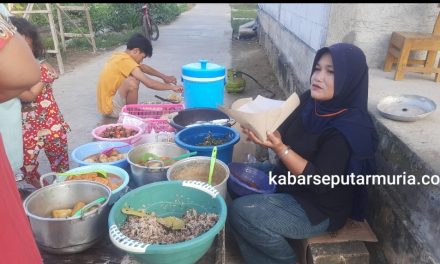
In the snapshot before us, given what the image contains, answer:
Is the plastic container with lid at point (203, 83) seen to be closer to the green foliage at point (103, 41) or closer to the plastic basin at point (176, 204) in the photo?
the plastic basin at point (176, 204)

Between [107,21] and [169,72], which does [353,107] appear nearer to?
[169,72]

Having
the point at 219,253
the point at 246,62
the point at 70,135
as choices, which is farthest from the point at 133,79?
the point at 246,62

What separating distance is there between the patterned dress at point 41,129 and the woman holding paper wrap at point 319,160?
76.3 inches

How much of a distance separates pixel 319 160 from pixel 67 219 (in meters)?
1.40

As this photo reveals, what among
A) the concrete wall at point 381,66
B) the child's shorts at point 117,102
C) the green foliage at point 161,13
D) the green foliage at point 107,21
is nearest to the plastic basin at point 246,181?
the concrete wall at point 381,66

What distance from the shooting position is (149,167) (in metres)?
1.98

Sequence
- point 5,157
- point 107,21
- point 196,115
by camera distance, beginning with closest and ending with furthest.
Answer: point 5,157
point 196,115
point 107,21

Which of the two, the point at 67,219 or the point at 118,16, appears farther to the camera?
the point at 118,16

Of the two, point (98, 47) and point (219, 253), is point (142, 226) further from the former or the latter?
point (98, 47)

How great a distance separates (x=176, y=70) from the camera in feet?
26.2

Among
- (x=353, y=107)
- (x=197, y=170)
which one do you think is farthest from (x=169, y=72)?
(x=353, y=107)

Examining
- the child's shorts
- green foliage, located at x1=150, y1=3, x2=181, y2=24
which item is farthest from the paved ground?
green foliage, located at x1=150, y1=3, x2=181, y2=24

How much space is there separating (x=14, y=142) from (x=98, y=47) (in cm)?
872

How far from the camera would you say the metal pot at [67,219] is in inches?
58.0
